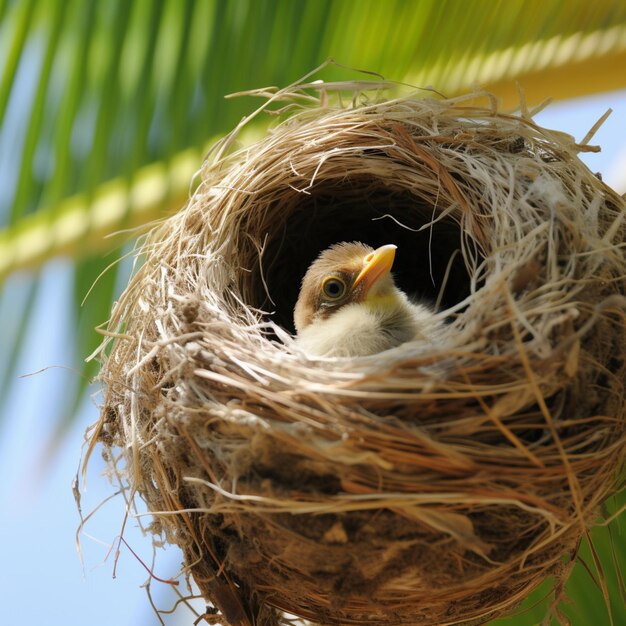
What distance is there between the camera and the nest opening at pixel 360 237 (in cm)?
318

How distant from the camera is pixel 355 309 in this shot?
2.92 meters

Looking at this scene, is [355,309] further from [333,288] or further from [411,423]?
[411,423]

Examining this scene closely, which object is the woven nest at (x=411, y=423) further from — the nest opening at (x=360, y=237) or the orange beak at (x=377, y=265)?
the nest opening at (x=360, y=237)

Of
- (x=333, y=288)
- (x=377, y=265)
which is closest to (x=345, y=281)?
(x=333, y=288)

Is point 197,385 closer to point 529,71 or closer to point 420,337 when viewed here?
point 420,337

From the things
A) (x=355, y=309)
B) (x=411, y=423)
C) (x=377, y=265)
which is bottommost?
(x=411, y=423)

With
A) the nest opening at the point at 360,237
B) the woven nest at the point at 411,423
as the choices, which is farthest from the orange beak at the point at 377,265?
the woven nest at the point at 411,423

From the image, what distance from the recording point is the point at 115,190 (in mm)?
2494

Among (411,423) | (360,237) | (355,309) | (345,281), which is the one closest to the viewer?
(411,423)

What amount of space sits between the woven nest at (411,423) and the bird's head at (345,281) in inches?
14.9

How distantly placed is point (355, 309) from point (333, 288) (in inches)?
6.8

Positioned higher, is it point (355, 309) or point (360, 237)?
point (360, 237)

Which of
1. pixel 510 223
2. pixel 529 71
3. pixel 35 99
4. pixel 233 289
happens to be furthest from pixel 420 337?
pixel 35 99

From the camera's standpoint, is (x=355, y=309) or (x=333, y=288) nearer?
(x=355, y=309)
